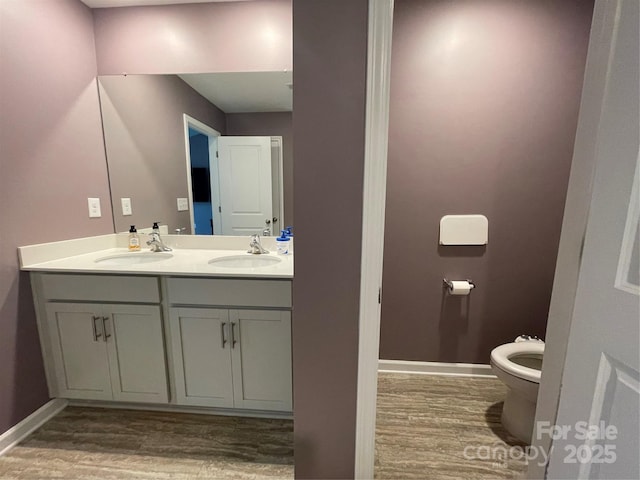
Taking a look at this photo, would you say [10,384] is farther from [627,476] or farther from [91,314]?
[627,476]

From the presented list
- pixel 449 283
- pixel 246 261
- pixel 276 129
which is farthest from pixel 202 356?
pixel 449 283

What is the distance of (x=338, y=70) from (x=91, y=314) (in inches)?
65.6

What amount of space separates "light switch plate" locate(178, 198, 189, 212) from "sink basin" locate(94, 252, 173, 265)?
1.05 ft

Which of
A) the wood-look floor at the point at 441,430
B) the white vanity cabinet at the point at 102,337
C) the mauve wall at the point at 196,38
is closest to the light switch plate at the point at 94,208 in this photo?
the white vanity cabinet at the point at 102,337

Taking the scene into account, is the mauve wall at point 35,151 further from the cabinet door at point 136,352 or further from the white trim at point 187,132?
the white trim at point 187,132

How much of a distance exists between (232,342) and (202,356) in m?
0.19

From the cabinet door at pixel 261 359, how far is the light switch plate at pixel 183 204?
902 millimetres

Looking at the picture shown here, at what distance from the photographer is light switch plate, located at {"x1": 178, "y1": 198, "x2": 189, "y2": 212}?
1858mm

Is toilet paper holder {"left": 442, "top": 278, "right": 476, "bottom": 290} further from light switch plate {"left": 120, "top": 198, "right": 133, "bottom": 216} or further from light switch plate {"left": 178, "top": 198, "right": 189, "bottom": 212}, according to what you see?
light switch plate {"left": 120, "top": 198, "right": 133, "bottom": 216}

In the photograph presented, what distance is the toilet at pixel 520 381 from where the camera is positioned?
4.30 feet

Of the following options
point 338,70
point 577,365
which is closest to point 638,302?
point 577,365

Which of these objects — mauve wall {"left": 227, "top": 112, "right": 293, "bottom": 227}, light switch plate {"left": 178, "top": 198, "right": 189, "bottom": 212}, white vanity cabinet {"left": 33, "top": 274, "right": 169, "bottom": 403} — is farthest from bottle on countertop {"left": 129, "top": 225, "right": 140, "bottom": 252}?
mauve wall {"left": 227, "top": 112, "right": 293, "bottom": 227}

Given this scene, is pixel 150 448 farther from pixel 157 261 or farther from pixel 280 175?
pixel 280 175

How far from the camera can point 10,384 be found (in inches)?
53.3
